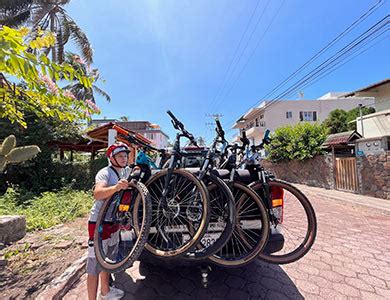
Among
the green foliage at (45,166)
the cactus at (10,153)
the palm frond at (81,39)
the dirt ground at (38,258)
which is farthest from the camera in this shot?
the palm frond at (81,39)

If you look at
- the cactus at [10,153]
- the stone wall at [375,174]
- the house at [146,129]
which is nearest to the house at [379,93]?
the stone wall at [375,174]

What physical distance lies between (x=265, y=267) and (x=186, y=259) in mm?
1760

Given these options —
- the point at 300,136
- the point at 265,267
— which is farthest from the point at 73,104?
the point at 300,136

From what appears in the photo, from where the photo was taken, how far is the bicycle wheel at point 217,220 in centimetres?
198

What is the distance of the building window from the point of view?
28739 millimetres

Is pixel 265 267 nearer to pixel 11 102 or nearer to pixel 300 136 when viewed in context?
pixel 11 102

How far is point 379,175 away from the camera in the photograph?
8773 millimetres

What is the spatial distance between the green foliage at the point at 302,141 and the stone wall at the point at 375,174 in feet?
10.8

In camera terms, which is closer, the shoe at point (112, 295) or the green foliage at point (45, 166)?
the shoe at point (112, 295)

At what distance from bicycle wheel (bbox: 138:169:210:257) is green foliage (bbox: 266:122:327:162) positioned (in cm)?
1123

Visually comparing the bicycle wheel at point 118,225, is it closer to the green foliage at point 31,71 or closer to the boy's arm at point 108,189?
the boy's arm at point 108,189

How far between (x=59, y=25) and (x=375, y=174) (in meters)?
20.1

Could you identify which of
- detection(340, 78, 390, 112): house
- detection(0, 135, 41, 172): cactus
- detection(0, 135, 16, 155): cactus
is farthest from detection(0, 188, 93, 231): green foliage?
detection(340, 78, 390, 112): house

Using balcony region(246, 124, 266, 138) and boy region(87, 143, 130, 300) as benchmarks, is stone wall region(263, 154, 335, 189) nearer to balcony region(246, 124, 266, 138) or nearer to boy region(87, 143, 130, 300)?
boy region(87, 143, 130, 300)
